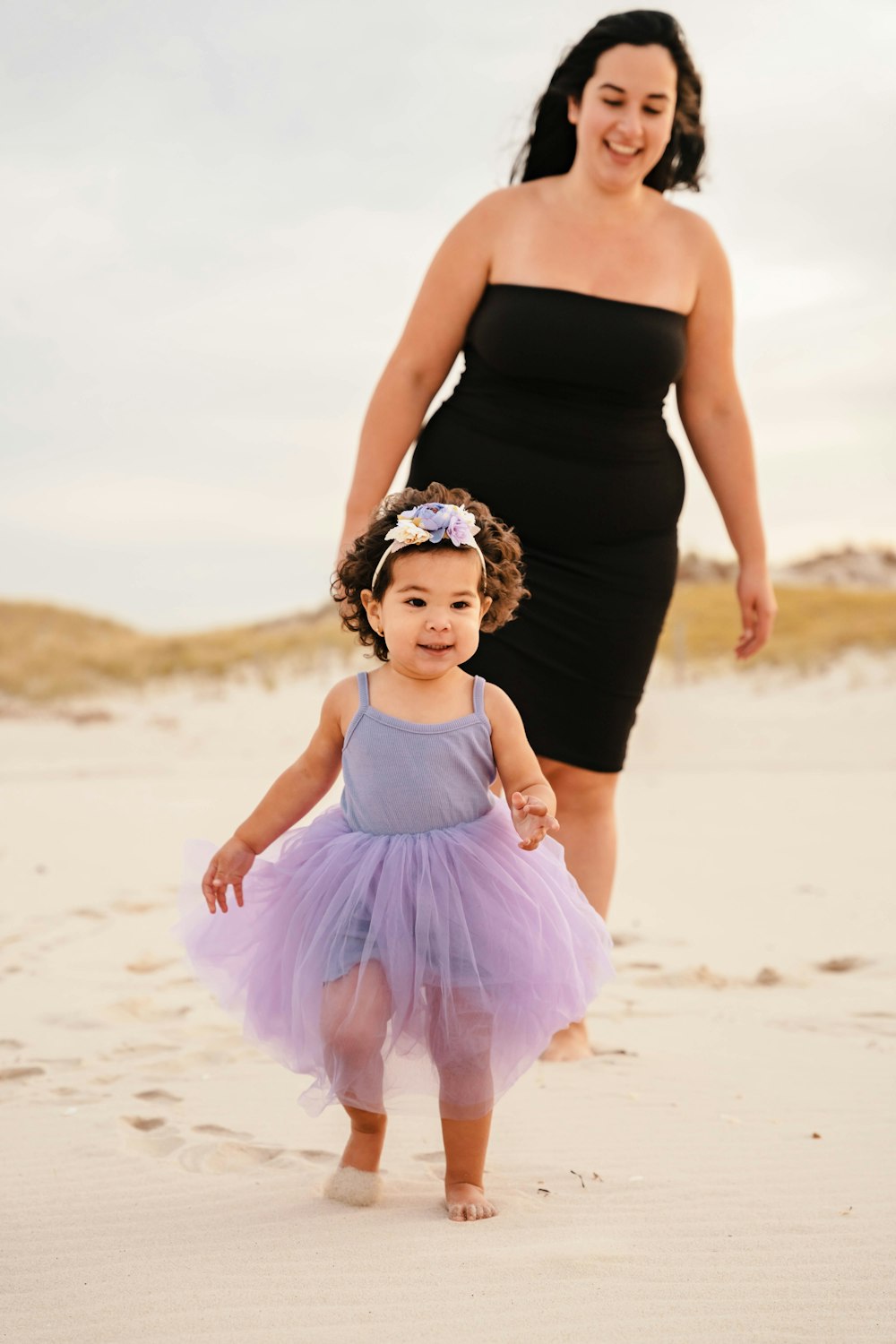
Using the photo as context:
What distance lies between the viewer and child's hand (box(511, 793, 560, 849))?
242 centimetres

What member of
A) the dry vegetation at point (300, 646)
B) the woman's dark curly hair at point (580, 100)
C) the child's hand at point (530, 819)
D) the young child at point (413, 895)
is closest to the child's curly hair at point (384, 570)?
the young child at point (413, 895)

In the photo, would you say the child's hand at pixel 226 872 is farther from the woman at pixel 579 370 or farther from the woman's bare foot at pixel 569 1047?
the woman's bare foot at pixel 569 1047

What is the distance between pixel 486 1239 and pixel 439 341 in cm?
198

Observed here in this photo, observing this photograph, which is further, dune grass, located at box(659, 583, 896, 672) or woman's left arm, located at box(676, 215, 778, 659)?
dune grass, located at box(659, 583, 896, 672)

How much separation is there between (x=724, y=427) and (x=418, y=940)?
5.79 ft

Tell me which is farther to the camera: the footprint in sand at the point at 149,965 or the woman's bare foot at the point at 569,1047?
the footprint in sand at the point at 149,965

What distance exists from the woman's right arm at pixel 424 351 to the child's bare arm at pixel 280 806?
75 centimetres

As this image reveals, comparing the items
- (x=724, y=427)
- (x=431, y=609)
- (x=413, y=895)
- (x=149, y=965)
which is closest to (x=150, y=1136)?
(x=413, y=895)

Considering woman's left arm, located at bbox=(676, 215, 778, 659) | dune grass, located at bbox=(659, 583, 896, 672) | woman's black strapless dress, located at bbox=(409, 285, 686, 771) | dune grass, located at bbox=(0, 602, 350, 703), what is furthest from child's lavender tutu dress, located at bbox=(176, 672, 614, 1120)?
dune grass, located at bbox=(0, 602, 350, 703)

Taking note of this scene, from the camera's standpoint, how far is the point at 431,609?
2529 millimetres

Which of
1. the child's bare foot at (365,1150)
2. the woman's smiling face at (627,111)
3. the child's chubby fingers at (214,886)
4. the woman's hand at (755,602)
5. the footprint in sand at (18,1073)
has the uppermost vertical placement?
the woman's smiling face at (627,111)

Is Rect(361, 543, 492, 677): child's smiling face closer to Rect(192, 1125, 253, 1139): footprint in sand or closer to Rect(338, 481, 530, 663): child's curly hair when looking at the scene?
Rect(338, 481, 530, 663): child's curly hair

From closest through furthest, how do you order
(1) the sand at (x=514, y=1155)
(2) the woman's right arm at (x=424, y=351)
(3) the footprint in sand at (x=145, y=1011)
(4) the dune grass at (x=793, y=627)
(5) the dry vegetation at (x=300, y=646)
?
(1) the sand at (x=514, y=1155)
(2) the woman's right arm at (x=424, y=351)
(3) the footprint in sand at (x=145, y=1011)
(4) the dune grass at (x=793, y=627)
(5) the dry vegetation at (x=300, y=646)

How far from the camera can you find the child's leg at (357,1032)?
242 centimetres
